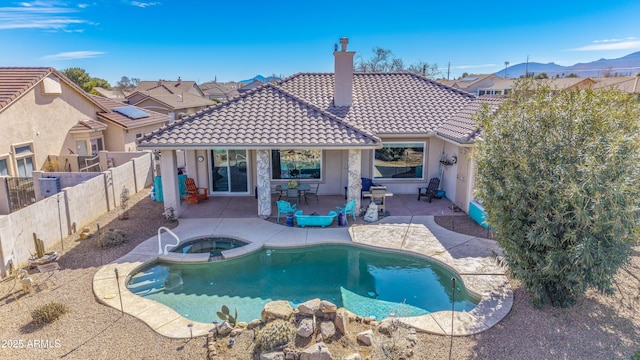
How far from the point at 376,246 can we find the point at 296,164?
22.4 ft

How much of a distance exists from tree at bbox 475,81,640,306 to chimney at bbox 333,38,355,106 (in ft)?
36.5

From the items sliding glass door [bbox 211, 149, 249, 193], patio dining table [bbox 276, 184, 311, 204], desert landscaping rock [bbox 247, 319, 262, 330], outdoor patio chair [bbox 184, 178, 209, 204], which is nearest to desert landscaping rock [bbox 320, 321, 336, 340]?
desert landscaping rock [bbox 247, 319, 262, 330]

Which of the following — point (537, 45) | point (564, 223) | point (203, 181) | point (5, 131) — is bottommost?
point (203, 181)

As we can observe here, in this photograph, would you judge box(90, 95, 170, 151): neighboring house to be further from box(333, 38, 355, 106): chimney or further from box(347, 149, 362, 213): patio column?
box(347, 149, 362, 213): patio column

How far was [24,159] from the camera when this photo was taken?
61.7 ft

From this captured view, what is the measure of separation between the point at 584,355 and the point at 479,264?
157 inches

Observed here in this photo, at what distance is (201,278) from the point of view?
10680mm

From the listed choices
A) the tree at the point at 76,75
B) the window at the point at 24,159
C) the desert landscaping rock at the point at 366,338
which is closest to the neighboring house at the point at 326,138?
the desert landscaping rock at the point at 366,338

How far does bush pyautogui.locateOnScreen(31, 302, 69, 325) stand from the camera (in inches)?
311

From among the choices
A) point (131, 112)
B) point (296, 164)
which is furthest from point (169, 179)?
point (131, 112)

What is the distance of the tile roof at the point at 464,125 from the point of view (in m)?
14.1

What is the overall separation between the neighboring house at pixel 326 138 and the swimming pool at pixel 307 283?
12.0 feet

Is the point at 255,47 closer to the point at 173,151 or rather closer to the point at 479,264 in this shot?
the point at 173,151

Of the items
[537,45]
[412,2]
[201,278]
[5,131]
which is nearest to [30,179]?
[5,131]
